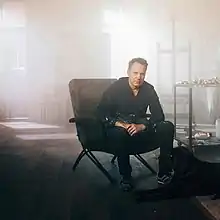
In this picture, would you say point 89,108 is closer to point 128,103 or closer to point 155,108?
point 128,103

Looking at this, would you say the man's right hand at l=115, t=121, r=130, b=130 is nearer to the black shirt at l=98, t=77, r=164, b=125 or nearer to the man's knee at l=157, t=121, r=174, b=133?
the black shirt at l=98, t=77, r=164, b=125

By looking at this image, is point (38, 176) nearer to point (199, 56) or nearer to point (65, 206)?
point (65, 206)

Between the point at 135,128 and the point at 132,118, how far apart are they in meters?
0.05

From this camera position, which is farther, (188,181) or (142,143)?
(188,181)

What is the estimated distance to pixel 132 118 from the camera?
174 cm

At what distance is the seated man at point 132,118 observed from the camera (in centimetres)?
172

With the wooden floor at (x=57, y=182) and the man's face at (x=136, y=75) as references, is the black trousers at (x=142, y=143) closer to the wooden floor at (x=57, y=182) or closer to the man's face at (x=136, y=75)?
the wooden floor at (x=57, y=182)

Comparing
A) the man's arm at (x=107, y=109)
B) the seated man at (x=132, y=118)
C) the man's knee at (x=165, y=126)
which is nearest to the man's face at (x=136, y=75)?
the seated man at (x=132, y=118)

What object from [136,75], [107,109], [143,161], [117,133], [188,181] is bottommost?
[188,181]

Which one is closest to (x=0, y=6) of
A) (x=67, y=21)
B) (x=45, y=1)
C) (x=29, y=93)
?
(x=45, y=1)

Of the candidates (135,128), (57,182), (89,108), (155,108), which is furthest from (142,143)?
(57,182)

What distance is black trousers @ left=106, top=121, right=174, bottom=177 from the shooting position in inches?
67.9

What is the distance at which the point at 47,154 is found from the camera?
5.86ft

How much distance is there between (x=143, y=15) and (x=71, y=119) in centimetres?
65
